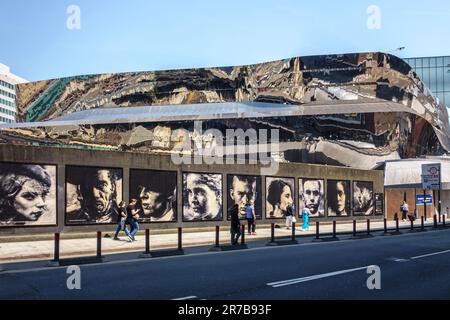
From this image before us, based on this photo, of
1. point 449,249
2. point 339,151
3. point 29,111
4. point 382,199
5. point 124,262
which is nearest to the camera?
point 124,262

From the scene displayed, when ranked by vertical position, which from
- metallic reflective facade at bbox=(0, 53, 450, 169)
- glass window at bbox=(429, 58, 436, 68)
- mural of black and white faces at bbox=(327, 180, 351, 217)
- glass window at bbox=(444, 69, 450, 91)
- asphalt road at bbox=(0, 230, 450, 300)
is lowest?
asphalt road at bbox=(0, 230, 450, 300)

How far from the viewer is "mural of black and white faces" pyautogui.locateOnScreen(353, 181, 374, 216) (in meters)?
38.4

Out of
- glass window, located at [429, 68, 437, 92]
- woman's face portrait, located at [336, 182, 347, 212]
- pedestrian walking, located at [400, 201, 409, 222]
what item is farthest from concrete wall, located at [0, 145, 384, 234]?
glass window, located at [429, 68, 437, 92]

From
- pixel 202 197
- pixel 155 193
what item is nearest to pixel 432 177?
pixel 202 197

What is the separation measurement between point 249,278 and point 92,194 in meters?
12.8

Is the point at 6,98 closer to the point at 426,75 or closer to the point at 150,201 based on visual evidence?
the point at 426,75

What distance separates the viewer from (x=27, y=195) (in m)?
20.3

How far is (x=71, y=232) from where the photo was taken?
2155 centimetres

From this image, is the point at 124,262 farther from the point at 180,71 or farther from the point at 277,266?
the point at 180,71

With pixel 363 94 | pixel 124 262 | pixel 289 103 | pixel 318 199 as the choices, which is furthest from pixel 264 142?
pixel 124 262

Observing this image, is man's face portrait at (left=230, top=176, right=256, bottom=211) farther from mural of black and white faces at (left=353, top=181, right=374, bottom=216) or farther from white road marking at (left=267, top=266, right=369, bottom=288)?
white road marking at (left=267, top=266, right=369, bottom=288)

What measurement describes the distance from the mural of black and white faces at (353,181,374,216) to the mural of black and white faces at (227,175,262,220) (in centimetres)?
1092

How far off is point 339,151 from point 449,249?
3642 centimetres

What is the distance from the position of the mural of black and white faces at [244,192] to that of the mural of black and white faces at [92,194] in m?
7.17
